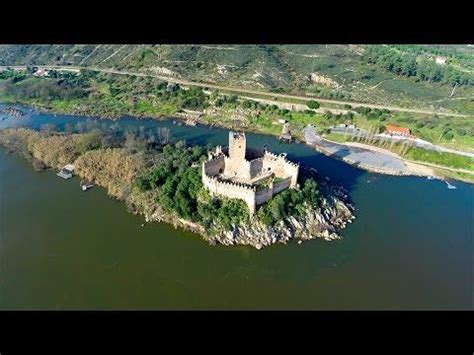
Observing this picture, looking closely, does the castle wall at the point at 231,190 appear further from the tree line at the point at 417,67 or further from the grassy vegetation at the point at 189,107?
the tree line at the point at 417,67

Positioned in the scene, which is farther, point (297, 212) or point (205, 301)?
point (297, 212)

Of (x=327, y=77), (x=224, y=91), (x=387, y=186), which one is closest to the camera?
(x=387, y=186)

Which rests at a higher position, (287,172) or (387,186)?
(287,172)

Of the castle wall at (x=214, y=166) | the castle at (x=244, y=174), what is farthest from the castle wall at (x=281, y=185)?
the castle wall at (x=214, y=166)

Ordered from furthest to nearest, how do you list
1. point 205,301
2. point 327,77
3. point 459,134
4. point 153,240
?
point 327,77 → point 459,134 → point 153,240 → point 205,301

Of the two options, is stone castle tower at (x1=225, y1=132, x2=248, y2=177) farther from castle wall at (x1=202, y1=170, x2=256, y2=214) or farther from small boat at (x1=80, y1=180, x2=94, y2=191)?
small boat at (x1=80, y1=180, x2=94, y2=191)

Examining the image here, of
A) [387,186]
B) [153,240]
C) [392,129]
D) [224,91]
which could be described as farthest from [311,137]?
[153,240]

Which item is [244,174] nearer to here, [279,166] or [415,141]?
[279,166]

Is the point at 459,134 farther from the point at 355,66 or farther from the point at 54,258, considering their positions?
the point at 54,258
